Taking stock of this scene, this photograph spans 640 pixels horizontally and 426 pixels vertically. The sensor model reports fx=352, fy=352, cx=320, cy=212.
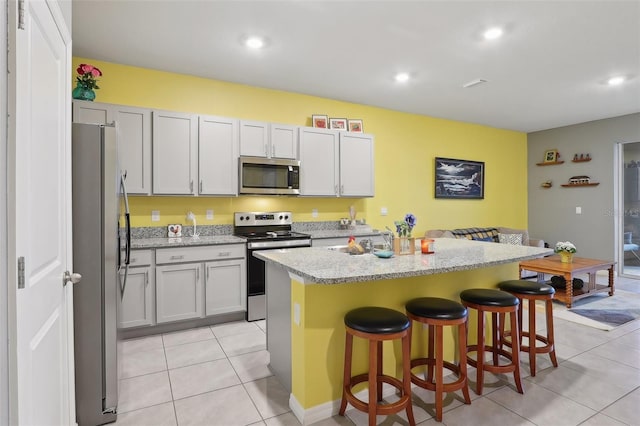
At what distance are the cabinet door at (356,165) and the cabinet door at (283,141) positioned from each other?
683mm

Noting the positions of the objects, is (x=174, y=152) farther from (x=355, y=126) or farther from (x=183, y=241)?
(x=355, y=126)

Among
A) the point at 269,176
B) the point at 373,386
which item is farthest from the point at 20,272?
the point at 269,176

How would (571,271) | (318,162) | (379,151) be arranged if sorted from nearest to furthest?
(571,271) → (318,162) → (379,151)

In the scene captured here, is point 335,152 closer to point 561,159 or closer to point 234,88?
point 234,88

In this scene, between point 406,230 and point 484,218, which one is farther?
point 484,218

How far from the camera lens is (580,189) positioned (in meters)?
6.43

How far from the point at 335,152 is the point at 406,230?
88.4 inches

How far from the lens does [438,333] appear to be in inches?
81.0

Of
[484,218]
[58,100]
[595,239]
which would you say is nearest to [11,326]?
[58,100]

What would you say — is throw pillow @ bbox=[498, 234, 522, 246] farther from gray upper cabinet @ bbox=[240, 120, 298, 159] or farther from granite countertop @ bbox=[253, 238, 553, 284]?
gray upper cabinet @ bbox=[240, 120, 298, 159]

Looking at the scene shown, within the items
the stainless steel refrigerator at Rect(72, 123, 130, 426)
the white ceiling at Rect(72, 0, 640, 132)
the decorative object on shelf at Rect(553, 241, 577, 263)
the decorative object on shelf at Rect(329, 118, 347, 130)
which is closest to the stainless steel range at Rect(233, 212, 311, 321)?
the decorative object on shelf at Rect(329, 118, 347, 130)

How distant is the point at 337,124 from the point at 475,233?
316 centimetres

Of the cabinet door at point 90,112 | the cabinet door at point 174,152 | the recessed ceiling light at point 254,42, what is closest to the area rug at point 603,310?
the recessed ceiling light at point 254,42

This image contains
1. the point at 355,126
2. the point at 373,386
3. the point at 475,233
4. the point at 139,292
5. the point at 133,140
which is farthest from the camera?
the point at 475,233
